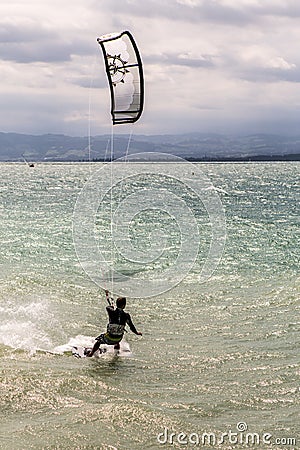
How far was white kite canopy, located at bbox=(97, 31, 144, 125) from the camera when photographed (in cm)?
1280

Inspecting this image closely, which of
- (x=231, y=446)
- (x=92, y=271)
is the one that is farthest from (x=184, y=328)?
(x=92, y=271)

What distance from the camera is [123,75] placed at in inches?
514

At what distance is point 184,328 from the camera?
16.6 m

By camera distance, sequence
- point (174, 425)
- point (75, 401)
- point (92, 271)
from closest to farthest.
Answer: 1. point (174, 425)
2. point (75, 401)
3. point (92, 271)

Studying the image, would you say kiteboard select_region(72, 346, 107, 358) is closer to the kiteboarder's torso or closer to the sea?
the sea

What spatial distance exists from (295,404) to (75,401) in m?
4.14

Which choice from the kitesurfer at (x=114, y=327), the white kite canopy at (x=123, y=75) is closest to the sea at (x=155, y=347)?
the kitesurfer at (x=114, y=327)

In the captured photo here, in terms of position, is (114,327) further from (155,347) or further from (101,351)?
(155,347)

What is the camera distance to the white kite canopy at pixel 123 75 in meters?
12.8

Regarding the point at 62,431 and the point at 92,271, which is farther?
the point at 92,271

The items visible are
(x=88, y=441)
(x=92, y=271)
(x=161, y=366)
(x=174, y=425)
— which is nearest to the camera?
(x=88, y=441)

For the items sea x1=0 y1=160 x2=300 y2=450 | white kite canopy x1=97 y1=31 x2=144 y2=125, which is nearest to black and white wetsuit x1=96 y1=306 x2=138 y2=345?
sea x1=0 y1=160 x2=300 y2=450

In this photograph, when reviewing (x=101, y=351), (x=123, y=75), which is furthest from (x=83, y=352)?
(x=123, y=75)

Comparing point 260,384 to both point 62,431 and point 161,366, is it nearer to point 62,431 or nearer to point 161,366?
point 161,366
